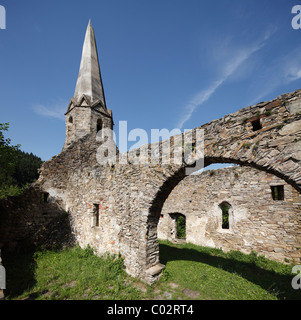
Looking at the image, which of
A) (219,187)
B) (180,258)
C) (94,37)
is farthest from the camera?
(94,37)

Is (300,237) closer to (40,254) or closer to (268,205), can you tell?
(268,205)

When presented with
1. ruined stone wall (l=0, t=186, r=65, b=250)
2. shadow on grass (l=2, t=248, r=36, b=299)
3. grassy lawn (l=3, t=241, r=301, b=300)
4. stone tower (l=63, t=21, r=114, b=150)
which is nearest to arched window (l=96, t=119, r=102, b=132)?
stone tower (l=63, t=21, r=114, b=150)

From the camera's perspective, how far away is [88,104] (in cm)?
1418

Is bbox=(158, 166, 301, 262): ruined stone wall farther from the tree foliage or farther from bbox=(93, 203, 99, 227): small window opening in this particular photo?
the tree foliage

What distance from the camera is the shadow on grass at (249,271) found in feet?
14.5

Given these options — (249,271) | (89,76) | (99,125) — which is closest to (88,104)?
(99,125)

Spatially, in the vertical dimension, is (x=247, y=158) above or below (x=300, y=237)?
above

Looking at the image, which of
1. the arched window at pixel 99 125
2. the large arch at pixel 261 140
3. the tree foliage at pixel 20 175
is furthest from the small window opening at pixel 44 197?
the tree foliage at pixel 20 175

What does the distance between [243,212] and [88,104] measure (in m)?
14.2

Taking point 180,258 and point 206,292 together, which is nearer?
point 206,292
